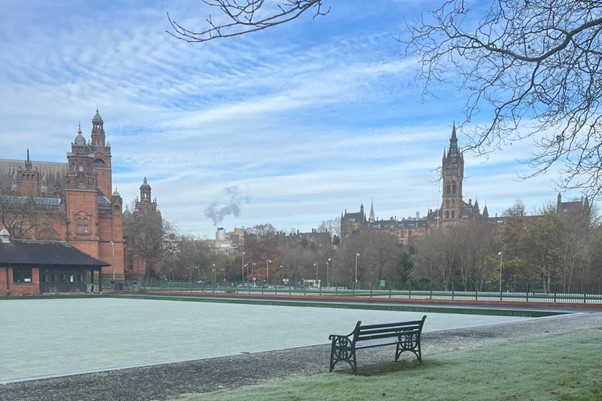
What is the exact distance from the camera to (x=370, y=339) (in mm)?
10172

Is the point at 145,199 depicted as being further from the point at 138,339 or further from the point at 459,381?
the point at 459,381

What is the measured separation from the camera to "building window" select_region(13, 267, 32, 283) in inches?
2024

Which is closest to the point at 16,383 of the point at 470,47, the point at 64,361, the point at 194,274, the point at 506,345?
the point at 64,361

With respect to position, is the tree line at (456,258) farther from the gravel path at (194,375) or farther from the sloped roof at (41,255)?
the gravel path at (194,375)

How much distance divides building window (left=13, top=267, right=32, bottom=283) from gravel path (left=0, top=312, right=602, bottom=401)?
4646cm

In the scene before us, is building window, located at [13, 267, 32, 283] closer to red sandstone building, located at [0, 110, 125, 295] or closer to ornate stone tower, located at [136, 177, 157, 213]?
red sandstone building, located at [0, 110, 125, 295]

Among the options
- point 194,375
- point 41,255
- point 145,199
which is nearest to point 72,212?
point 41,255

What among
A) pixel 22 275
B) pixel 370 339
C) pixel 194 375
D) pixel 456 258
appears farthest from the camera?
pixel 456 258

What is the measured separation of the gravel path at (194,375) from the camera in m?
8.66

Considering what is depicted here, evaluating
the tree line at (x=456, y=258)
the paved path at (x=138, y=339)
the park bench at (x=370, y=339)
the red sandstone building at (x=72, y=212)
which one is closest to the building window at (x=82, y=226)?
the red sandstone building at (x=72, y=212)

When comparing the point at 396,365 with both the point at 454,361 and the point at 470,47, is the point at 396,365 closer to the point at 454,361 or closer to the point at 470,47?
the point at 454,361

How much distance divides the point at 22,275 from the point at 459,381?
171 feet

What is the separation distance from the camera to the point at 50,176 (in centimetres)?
9381

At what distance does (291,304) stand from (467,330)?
1970cm
